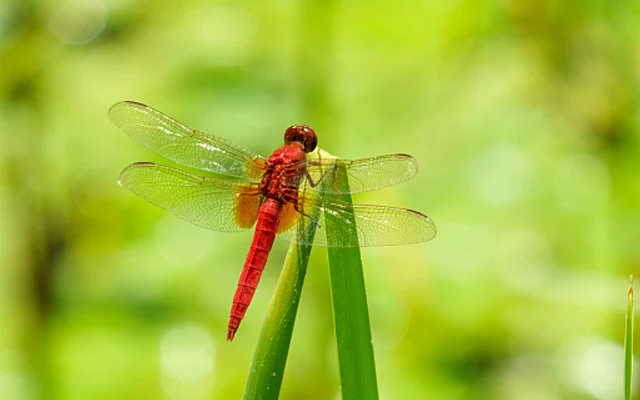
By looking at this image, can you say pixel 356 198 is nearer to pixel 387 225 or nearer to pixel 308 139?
pixel 308 139

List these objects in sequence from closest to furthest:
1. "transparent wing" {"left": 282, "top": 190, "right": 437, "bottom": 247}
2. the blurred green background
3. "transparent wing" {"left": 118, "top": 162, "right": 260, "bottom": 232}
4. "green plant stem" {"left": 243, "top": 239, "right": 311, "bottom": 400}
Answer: "green plant stem" {"left": 243, "top": 239, "right": 311, "bottom": 400}
"transparent wing" {"left": 282, "top": 190, "right": 437, "bottom": 247}
"transparent wing" {"left": 118, "top": 162, "right": 260, "bottom": 232}
the blurred green background

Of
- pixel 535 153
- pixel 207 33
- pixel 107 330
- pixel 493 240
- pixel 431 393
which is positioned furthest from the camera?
pixel 207 33

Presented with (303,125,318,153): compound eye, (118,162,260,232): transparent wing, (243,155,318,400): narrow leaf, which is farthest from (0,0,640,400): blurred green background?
(243,155,318,400): narrow leaf

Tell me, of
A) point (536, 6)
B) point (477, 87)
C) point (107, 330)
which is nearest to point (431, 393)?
point (107, 330)

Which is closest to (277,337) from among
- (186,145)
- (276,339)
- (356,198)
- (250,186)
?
(276,339)

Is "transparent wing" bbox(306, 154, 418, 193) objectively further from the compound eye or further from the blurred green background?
the blurred green background

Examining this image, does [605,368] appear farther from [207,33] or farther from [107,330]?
[207,33]

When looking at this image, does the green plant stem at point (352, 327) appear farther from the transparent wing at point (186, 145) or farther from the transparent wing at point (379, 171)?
the transparent wing at point (186, 145)
